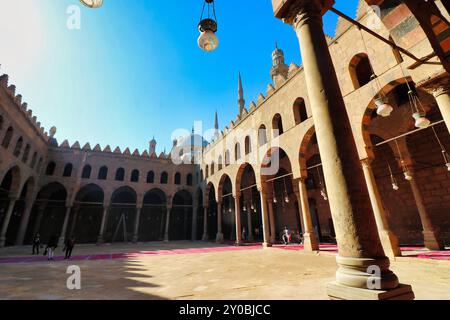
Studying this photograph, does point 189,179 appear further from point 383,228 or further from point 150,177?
point 383,228

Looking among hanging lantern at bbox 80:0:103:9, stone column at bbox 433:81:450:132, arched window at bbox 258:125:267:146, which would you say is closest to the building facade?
stone column at bbox 433:81:450:132

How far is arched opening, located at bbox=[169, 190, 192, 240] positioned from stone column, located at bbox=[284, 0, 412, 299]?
23.2m

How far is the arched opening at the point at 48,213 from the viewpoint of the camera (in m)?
20.2

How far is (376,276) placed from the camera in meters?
2.14

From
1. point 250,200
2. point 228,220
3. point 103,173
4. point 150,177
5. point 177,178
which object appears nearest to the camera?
point 250,200

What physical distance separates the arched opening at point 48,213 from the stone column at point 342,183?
24476mm

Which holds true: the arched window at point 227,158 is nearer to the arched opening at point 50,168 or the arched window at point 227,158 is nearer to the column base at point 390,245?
the column base at point 390,245

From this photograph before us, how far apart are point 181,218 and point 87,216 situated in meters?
9.67

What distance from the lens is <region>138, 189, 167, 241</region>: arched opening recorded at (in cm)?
2448

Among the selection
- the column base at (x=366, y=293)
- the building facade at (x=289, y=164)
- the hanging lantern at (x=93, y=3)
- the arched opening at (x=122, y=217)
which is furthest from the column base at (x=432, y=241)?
the arched opening at (x=122, y=217)

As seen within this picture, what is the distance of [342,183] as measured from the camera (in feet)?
8.17

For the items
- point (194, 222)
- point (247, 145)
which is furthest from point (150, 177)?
point (247, 145)

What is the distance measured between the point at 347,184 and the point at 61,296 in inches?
200

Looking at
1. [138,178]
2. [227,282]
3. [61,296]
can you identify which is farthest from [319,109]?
[138,178]
